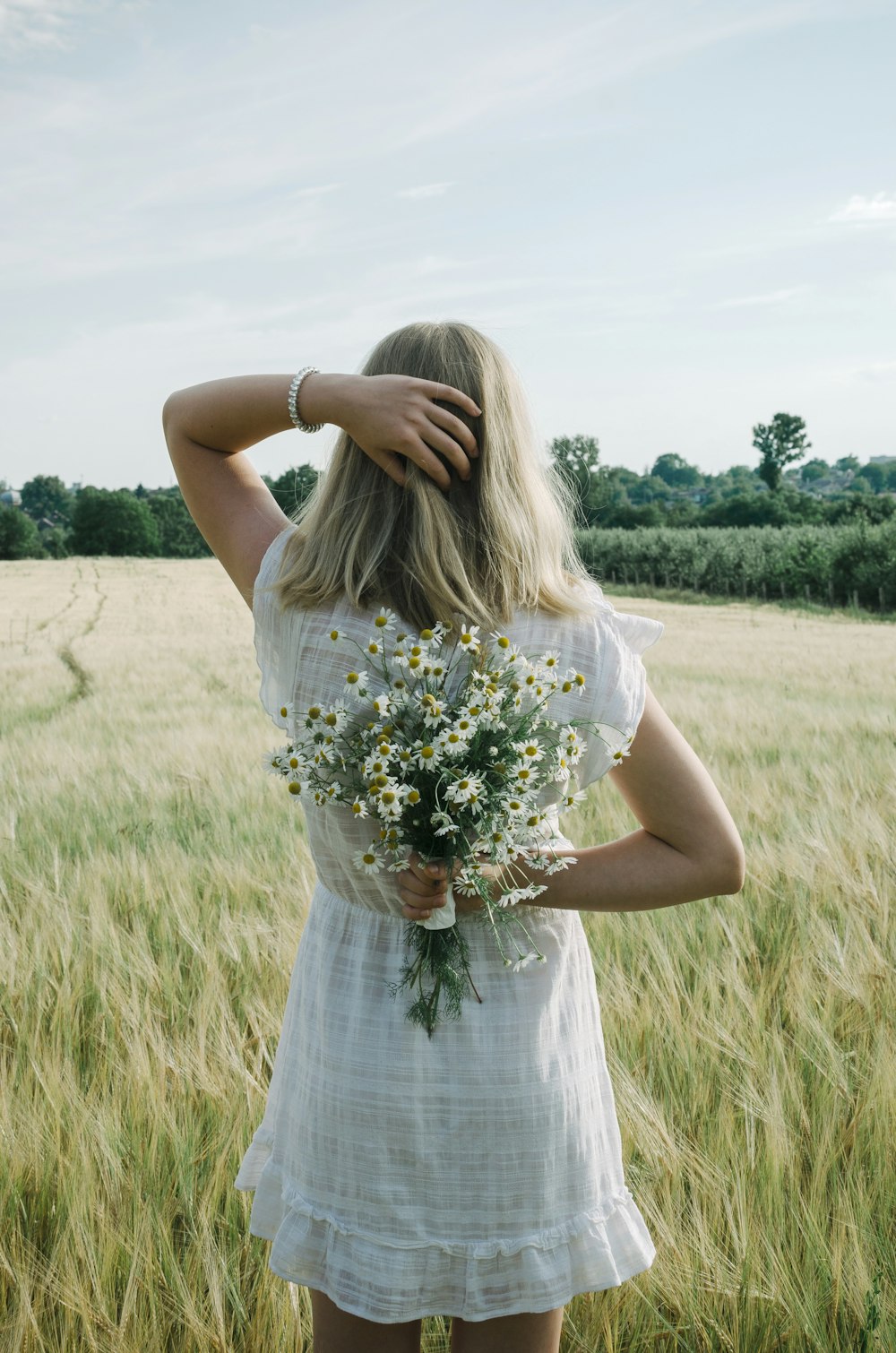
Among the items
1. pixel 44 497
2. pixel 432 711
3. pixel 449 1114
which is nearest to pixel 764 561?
pixel 449 1114

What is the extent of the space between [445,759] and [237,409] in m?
0.78

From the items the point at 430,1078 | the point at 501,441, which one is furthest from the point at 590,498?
the point at 430,1078

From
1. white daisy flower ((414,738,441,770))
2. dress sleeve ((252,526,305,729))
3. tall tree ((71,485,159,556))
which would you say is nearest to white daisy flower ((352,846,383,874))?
white daisy flower ((414,738,441,770))

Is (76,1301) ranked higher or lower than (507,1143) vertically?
lower

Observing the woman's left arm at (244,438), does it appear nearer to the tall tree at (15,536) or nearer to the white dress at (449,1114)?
the white dress at (449,1114)

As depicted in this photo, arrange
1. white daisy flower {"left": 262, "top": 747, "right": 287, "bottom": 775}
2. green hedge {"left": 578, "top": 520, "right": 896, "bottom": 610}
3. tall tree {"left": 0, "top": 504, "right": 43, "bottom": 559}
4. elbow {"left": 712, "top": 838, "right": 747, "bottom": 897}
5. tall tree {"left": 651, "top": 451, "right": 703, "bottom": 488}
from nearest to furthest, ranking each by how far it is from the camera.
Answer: white daisy flower {"left": 262, "top": 747, "right": 287, "bottom": 775}, elbow {"left": 712, "top": 838, "right": 747, "bottom": 897}, green hedge {"left": 578, "top": 520, "right": 896, "bottom": 610}, tall tree {"left": 0, "top": 504, "right": 43, "bottom": 559}, tall tree {"left": 651, "top": 451, "right": 703, "bottom": 488}

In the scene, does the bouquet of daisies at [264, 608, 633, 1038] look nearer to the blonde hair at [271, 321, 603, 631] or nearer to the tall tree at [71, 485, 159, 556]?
the blonde hair at [271, 321, 603, 631]

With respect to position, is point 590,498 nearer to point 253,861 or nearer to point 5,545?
point 253,861

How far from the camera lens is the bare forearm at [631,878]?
1.38m

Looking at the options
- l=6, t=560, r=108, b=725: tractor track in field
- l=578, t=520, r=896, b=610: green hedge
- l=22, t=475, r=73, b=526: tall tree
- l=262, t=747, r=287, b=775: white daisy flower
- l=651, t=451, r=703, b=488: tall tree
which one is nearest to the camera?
l=262, t=747, r=287, b=775: white daisy flower

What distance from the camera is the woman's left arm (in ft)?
4.53

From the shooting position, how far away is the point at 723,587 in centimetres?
4619

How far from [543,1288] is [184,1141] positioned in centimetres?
104

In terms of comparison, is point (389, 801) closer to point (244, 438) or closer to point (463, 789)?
point (463, 789)
